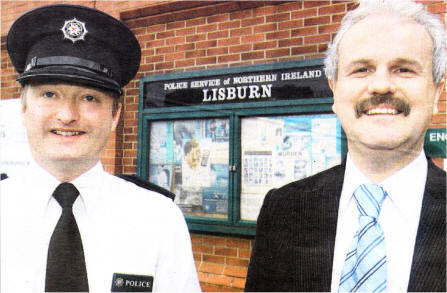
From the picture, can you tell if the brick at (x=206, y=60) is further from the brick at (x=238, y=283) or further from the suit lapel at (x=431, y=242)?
Answer: the suit lapel at (x=431, y=242)

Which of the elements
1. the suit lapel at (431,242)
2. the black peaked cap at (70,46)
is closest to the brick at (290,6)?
the black peaked cap at (70,46)

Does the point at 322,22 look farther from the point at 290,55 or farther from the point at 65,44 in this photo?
the point at 65,44

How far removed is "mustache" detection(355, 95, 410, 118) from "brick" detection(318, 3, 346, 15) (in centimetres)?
103

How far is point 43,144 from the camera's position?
124cm

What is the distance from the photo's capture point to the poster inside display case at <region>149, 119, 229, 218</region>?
210 centimetres

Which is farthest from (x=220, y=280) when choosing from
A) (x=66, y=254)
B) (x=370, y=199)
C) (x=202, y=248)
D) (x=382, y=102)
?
(x=382, y=102)

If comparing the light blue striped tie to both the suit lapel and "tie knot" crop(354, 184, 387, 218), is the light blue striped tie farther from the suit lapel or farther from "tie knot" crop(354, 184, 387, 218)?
the suit lapel

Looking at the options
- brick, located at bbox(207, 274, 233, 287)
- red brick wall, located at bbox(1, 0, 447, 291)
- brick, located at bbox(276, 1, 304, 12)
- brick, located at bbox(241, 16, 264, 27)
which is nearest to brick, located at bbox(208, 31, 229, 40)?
red brick wall, located at bbox(1, 0, 447, 291)

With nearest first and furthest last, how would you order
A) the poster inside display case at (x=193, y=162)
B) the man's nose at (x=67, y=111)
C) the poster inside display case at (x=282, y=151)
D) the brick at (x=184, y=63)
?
the man's nose at (x=67, y=111), the poster inside display case at (x=282, y=151), the poster inside display case at (x=193, y=162), the brick at (x=184, y=63)

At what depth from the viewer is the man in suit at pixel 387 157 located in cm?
108

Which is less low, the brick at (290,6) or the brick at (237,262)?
the brick at (290,6)

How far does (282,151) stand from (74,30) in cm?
116

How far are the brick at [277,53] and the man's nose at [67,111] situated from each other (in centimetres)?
128

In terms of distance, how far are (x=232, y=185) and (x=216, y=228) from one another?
10.6 inches
